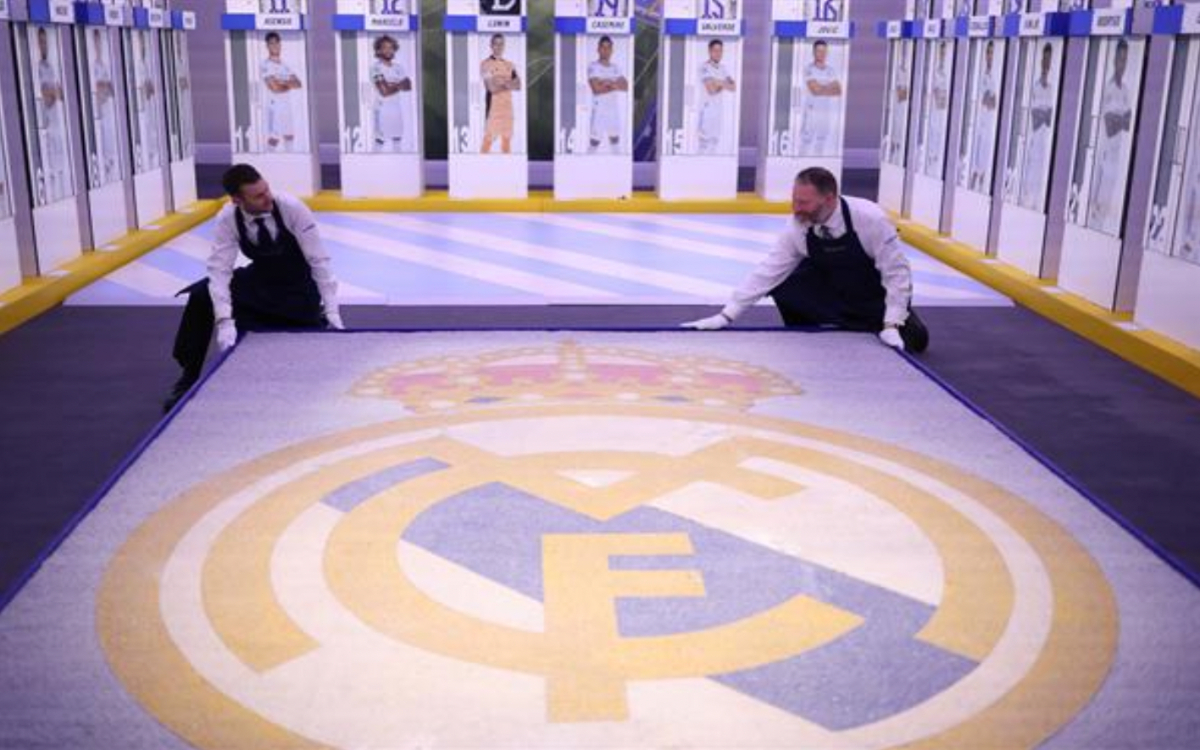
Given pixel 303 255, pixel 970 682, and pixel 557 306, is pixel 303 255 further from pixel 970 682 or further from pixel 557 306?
pixel 970 682

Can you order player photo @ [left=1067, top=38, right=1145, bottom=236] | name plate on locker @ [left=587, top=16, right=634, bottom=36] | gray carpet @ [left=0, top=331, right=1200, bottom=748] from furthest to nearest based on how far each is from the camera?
1. name plate on locker @ [left=587, top=16, right=634, bottom=36]
2. player photo @ [left=1067, top=38, right=1145, bottom=236]
3. gray carpet @ [left=0, top=331, right=1200, bottom=748]

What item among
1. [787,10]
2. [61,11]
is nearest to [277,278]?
[61,11]

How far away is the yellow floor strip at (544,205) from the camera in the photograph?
37.7 ft

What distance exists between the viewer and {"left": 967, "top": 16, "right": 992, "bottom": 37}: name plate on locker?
8.74 meters

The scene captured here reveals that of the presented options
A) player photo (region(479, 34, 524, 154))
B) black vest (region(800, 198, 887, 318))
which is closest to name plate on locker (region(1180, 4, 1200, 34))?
black vest (region(800, 198, 887, 318))

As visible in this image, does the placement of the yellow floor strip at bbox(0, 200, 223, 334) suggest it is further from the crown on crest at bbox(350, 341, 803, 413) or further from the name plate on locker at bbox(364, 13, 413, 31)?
the crown on crest at bbox(350, 341, 803, 413)

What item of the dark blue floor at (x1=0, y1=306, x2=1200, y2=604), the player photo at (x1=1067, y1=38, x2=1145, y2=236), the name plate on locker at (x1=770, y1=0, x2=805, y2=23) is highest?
the name plate on locker at (x1=770, y1=0, x2=805, y2=23)

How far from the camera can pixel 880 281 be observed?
6.16 m

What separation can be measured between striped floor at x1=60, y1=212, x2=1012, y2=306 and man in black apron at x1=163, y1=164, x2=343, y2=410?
181 centimetres

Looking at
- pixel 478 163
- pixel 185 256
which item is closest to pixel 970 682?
pixel 185 256

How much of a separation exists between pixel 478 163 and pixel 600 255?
8.77ft

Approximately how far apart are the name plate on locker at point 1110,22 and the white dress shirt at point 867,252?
201 centimetres

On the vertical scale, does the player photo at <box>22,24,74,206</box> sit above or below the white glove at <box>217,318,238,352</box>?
above

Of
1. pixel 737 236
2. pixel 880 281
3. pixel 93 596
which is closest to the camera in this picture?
pixel 93 596
